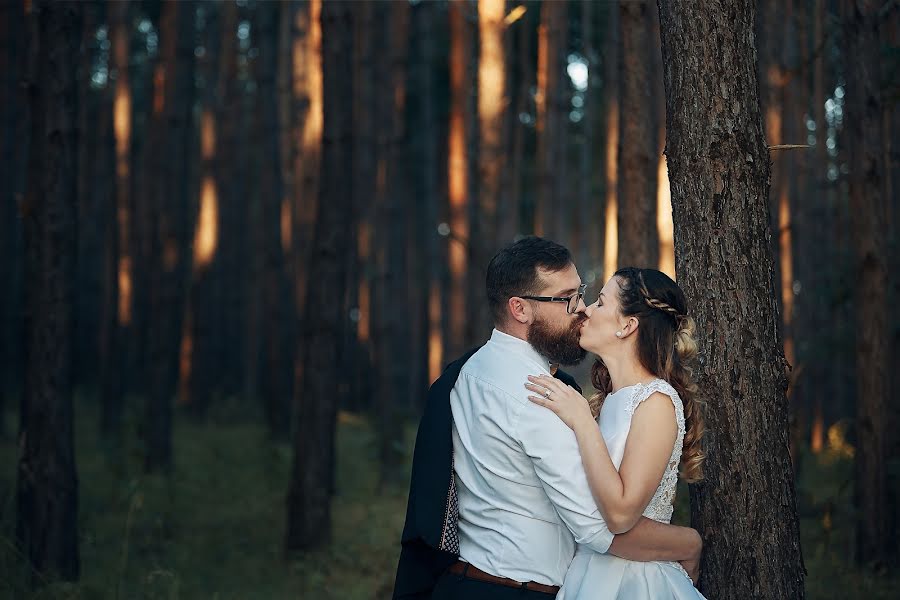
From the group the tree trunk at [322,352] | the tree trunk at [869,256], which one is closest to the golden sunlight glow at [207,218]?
the tree trunk at [322,352]

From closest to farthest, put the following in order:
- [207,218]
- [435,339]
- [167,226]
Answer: [167,226] < [207,218] < [435,339]

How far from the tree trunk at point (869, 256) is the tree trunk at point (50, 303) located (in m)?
6.41

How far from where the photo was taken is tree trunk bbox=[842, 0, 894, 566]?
8078mm

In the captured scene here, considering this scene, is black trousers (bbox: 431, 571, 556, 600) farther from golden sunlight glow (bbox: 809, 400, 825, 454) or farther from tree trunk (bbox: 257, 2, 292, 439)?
golden sunlight glow (bbox: 809, 400, 825, 454)

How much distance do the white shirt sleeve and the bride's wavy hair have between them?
1.68 ft

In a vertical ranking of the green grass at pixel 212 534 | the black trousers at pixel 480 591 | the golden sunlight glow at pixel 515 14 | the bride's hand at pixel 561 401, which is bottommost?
the green grass at pixel 212 534

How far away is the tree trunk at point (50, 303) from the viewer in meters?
7.10

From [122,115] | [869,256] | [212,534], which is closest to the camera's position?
[869,256]

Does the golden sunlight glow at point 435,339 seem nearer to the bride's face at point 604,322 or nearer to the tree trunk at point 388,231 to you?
the tree trunk at point 388,231

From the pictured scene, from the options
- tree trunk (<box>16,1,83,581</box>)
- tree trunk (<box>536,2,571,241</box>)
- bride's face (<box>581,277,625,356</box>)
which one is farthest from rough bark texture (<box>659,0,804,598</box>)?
tree trunk (<box>536,2,571,241</box>)

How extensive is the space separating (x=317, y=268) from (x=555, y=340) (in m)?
6.30

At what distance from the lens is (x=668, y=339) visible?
357 centimetres

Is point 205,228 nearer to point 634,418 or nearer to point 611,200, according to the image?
point 611,200

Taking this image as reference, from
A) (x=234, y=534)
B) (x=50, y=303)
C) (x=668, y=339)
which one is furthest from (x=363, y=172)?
(x=668, y=339)
